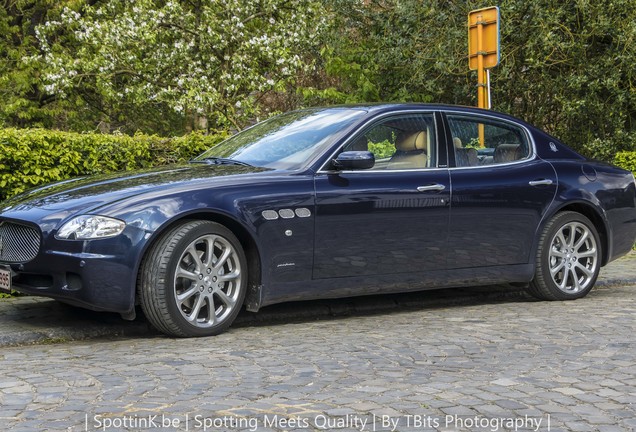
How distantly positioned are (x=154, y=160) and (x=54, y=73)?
14.9 metres

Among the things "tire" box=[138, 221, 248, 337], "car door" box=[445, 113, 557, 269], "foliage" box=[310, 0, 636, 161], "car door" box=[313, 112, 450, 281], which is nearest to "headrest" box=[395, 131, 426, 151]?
"car door" box=[313, 112, 450, 281]

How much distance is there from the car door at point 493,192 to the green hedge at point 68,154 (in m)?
3.01

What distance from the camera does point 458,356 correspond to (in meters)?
6.64

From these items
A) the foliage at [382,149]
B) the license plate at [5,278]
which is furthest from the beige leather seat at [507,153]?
the license plate at [5,278]

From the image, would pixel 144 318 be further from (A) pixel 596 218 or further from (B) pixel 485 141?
(A) pixel 596 218

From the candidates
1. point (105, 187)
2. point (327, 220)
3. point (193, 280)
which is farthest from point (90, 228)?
point (327, 220)

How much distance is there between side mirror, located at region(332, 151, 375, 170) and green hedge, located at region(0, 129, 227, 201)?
2.88m

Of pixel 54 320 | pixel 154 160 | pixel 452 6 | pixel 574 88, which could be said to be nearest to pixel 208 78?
pixel 452 6

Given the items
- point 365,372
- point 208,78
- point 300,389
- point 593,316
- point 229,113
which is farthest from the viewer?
point 208,78

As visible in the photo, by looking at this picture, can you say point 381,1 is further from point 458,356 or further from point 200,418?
point 200,418

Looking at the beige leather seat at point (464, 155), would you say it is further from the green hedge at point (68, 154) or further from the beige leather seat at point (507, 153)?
the green hedge at point (68, 154)

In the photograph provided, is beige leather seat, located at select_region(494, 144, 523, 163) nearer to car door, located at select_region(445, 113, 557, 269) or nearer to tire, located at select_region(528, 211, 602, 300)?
car door, located at select_region(445, 113, 557, 269)

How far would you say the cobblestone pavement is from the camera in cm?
498

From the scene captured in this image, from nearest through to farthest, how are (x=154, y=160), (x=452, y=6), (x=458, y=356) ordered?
(x=458, y=356) → (x=154, y=160) → (x=452, y=6)
